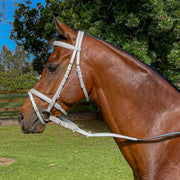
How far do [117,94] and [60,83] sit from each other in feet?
1.67

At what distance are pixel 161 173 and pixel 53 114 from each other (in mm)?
1044

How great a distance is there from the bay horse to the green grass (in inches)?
135

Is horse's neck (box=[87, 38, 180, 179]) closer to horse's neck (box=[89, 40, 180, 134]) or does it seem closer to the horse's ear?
horse's neck (box=[89, 40, 180, 134])

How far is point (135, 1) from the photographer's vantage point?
24.5ft

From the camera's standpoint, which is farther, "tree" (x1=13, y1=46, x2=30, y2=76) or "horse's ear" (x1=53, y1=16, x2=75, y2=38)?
"tree" (x1=13, y1=46, x2=30, y2=76)

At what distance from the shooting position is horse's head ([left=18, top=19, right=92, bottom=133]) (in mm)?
1754

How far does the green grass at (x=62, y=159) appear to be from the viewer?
4.97 metres

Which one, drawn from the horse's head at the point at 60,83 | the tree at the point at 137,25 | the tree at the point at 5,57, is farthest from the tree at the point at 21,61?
the horse's head at the point at 60,83

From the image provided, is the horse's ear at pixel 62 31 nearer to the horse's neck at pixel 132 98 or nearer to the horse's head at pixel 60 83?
the horse's head at pixel 60 83

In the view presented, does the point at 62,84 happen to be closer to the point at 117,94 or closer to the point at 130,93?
the point at 117,94

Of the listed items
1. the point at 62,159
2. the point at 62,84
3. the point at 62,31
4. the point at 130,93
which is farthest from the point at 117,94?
the point at 62,159

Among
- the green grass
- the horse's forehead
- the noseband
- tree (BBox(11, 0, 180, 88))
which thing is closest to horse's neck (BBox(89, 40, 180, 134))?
the noseband

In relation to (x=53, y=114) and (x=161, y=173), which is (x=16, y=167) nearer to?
(x=53, y=114)

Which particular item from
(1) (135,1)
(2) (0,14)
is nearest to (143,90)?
A: (1) (135,1)
